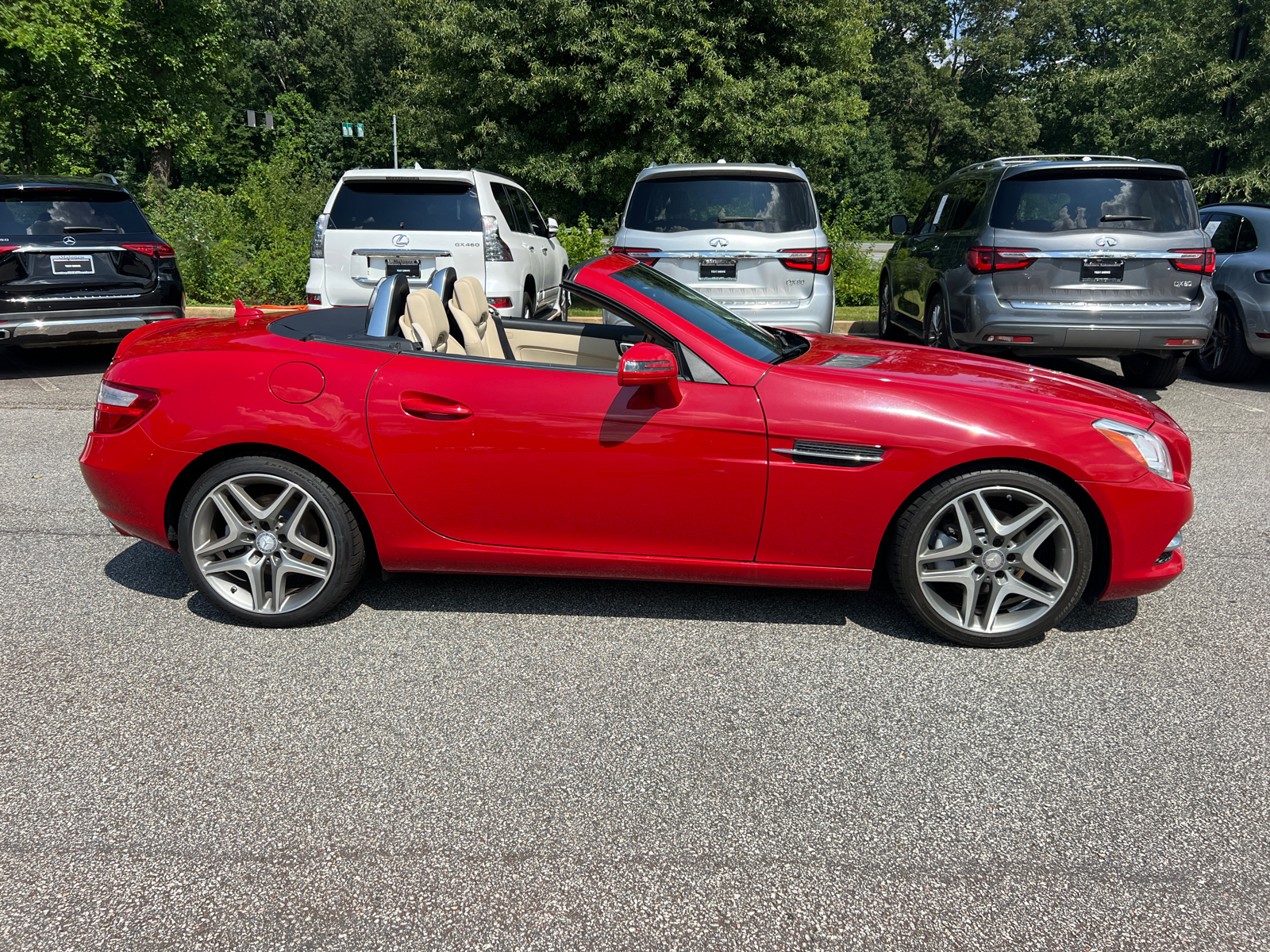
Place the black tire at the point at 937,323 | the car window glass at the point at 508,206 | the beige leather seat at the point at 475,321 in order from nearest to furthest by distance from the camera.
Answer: the beige leather seat at the point at 475,321 → the black tire at the point at 937,323 → the car window glass at the point at 508,206

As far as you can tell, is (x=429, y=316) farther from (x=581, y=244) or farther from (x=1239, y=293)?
(x=581, y=244)

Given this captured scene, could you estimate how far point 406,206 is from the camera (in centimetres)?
929

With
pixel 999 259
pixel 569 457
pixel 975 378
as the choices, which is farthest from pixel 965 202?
pixel 569 457

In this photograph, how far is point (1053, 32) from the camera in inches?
2603

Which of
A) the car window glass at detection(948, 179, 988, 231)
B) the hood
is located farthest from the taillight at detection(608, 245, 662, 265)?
the hood

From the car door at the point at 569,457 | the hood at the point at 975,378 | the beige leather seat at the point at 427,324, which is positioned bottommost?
the car door at the point at 569,457

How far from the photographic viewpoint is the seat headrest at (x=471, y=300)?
460 centimetres

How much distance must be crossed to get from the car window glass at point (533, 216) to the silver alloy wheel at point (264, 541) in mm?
8356

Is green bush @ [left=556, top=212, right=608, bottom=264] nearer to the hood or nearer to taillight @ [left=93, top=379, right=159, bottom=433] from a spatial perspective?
the hood

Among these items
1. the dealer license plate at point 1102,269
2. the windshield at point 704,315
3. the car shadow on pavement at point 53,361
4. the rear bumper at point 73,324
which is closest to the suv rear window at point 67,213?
the rear bumper at point 73,324

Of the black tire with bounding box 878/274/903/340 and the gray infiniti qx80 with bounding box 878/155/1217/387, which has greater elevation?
the gray infiniti qx80 with bounding box 878/155/1217/387

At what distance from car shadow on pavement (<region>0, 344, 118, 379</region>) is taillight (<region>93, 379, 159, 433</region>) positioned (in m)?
5.98

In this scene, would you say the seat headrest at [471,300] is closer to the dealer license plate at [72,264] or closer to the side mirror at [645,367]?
the side mirror at [645,367]

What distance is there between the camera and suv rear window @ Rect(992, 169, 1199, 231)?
762cm
